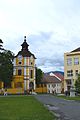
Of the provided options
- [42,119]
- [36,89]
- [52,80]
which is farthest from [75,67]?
[42,119]

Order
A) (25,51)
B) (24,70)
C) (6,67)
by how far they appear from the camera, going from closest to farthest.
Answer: (6,67)
(24,70)
(25,51)

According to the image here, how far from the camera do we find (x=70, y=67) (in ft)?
407

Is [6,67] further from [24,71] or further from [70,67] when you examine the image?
[70,67]

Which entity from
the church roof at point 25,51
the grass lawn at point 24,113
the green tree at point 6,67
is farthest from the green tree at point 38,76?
the grass lawn at point 24,113

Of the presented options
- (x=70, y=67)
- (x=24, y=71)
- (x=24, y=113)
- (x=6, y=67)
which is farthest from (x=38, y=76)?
(x=24, y=113)

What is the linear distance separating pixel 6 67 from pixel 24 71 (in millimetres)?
10797

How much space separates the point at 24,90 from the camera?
372ft

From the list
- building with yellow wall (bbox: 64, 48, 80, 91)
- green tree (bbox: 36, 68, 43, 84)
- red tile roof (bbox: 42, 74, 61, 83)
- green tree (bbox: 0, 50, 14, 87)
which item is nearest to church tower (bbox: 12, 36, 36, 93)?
green tree (bbox: 0, 50, 14, 87)

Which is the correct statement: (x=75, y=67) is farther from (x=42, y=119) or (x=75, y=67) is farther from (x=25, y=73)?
(x=42, y=119)

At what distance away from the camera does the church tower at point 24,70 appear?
119 metres

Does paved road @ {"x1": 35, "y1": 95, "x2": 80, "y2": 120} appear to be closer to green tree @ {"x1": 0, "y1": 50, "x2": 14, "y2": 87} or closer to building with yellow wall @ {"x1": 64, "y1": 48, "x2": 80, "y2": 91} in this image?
green tree @ {"x1": 0, "y1": 50, "x2": 14, "y2": 87}

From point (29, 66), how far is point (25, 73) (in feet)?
9.85

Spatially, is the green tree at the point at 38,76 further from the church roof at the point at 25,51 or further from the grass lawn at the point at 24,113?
the grass lawn at the point at 24,113

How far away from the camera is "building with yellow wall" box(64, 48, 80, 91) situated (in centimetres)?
12188
